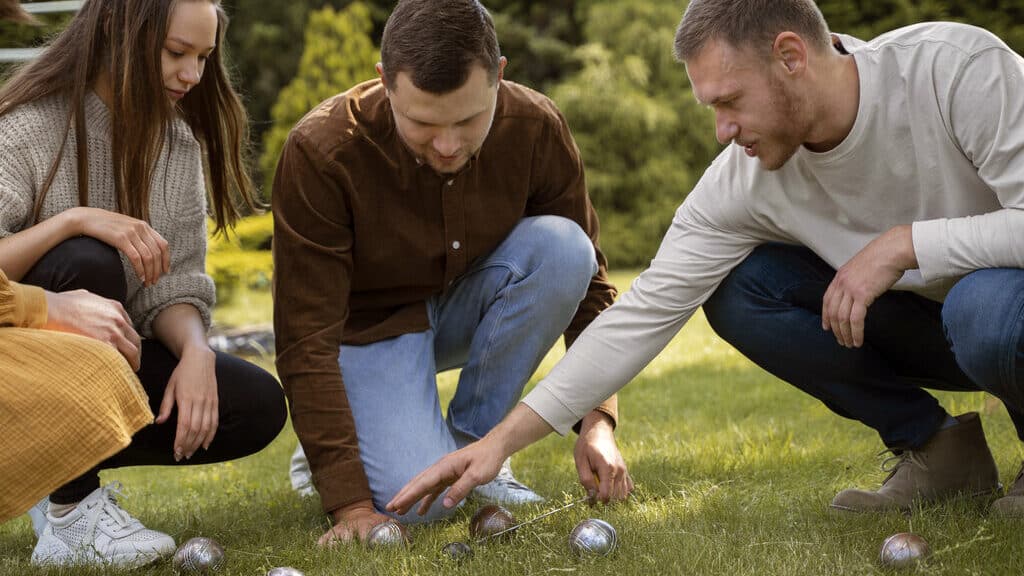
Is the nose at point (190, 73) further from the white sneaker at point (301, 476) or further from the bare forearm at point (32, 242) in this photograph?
the white sneaker at point (301, 476)

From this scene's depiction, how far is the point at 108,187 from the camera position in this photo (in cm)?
318

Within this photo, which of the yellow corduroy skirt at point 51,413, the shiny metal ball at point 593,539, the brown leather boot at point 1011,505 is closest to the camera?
the yellow corduroy skirt at point 51,413

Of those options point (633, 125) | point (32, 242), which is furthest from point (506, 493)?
point (633, 125)

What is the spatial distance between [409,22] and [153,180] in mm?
881

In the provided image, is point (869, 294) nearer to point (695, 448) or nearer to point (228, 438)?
point (695, 448)

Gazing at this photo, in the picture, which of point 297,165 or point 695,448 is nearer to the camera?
point 297,165

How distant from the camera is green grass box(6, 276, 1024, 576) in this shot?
2.62 m

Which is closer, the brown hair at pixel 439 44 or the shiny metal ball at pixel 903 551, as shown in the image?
the shiny metal ball at pixel 903 551

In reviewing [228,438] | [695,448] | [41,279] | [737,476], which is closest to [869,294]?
[737,476]

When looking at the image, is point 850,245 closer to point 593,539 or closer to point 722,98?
point 722,98

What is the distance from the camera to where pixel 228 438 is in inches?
127

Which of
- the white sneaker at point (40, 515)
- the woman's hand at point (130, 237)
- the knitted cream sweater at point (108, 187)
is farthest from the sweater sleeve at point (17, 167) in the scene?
the white sneaker at point (40, 515)

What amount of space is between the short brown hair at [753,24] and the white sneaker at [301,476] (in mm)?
1964

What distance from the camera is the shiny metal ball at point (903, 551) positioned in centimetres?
247
